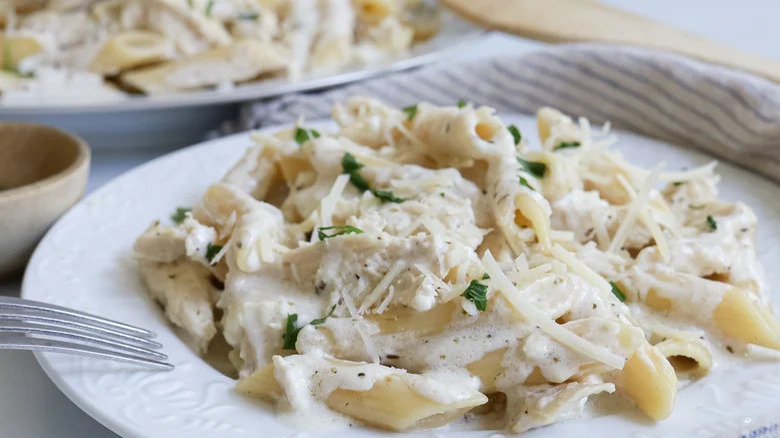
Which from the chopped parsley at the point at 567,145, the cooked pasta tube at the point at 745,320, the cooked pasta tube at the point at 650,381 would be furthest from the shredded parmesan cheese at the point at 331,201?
the cooked pasta tube at the point at 745,320

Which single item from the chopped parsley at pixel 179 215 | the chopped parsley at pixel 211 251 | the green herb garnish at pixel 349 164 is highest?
the green herb garnish at pixel 349 164

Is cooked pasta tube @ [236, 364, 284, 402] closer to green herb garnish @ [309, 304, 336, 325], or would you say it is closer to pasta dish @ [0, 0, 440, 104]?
green herb garnish @ [309, 304, 336, 325]

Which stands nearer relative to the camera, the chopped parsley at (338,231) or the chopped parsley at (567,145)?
the chopped parsley at (338,231)

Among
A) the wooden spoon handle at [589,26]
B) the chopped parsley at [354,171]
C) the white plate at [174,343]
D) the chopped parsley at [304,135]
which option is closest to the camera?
the white plate at [174,343]

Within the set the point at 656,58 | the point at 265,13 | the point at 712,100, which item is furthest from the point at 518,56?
the point at 265,13

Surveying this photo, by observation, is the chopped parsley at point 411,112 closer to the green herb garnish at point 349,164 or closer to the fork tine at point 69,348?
the green herb garnish at point 349,164
